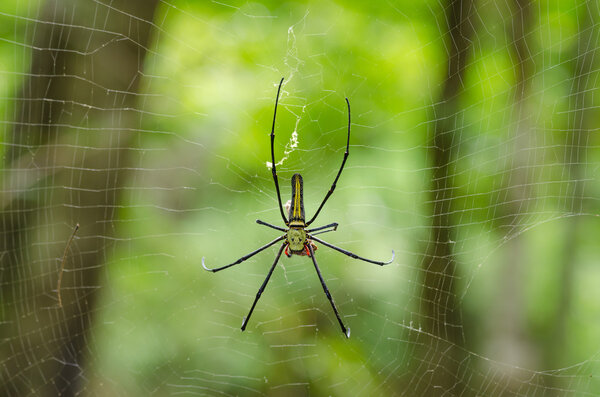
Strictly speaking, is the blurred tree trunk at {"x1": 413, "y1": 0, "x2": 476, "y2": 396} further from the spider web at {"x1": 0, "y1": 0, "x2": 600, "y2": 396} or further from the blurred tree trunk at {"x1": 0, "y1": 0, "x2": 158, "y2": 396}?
the blurred tree trunk at {"x1": 0, "y1": 0, "x2": 158, "y2": 396}

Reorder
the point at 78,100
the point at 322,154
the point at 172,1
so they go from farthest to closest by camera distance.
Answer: the point at 322,154 < the point at 172,1 < the point at 78,100

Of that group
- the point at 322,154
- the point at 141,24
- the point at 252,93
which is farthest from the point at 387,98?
the point at 141,24

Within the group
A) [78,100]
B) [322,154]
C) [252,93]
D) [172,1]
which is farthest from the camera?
[252,93]

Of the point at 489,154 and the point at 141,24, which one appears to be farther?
the point at 489,154

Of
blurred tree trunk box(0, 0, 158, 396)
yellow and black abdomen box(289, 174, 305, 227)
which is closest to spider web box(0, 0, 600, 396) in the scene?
blurred tree trunk box(0, 0, 158, 396)

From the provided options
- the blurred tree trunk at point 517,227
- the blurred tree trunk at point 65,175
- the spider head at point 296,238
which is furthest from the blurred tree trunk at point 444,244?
the blurred tree trunk at point 65,175

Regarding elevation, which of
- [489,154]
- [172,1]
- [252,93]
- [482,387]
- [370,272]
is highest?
[172,1]

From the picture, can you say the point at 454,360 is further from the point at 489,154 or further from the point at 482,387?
the point at 489,154
